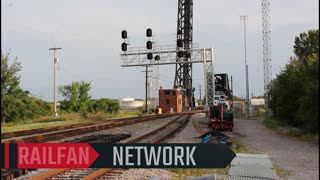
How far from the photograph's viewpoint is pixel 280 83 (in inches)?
1315

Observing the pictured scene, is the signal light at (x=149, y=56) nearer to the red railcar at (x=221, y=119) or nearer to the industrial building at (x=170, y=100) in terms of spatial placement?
the red railcar at (x=221, y=119)

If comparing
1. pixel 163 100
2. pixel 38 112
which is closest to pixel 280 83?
pixel 38 112

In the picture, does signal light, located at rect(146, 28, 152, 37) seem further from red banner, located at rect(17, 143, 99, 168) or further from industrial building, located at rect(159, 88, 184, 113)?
red banner, located at rect(17, 143, 99, 168)

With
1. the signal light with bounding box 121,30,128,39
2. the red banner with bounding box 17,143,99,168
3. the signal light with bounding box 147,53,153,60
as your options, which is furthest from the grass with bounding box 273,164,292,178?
the signal light with bounding box 147,53,153,60

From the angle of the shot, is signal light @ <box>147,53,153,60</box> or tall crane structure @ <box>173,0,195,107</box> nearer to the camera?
signal light @ <box>147,53,153,60</box>

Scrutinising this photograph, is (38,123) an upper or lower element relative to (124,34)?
lower

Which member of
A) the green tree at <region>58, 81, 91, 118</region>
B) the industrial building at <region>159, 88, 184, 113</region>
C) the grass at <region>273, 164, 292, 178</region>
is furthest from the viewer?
the green tree at <region>58, 81, 91, 118</region>

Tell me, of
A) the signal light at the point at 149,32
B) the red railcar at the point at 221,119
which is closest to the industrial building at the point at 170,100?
the signal light at the point at 149,32

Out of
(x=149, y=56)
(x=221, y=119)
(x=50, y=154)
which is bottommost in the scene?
(x=221, y=119)

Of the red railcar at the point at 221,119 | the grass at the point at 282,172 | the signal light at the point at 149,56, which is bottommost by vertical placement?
the grass at the point at 282,172

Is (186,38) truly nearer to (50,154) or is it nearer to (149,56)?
(149,56)

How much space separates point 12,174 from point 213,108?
21.9 meters

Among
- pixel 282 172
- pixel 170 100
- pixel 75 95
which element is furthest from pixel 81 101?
pixel 282 172

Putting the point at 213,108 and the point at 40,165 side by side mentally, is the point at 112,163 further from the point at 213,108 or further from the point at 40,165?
the point at 213,108
